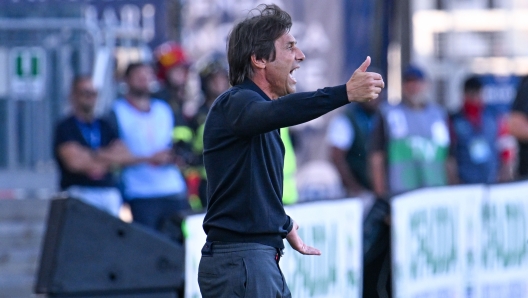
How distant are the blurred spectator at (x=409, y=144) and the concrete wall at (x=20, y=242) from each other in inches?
129

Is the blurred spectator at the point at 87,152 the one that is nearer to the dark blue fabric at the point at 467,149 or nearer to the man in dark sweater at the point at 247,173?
the dark blue fabric at the point at 467,149

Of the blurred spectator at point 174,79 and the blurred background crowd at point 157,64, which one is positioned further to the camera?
the blurred background crowd at point 157,64

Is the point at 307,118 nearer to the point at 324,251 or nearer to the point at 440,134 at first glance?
the point at 324,251

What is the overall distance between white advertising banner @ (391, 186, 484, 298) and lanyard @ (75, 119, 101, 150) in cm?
255

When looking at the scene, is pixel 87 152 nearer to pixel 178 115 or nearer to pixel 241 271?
pixel 178 115

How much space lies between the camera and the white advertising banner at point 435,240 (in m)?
7.55

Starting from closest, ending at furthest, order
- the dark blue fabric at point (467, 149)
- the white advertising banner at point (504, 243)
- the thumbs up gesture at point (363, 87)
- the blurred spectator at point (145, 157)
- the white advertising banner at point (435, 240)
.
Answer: the thumbs up gesture at point (363, 87), the white advertising banner at point (435, 240), the white advertising banner at point (504, 243), the blurred spectator at point (145, 157), the dark blue fabric at point (467, 149)

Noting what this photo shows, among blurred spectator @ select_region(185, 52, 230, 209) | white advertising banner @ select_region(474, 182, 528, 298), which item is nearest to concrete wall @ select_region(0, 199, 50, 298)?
blurred spectator @ select_region(185, 52, 230, 209)

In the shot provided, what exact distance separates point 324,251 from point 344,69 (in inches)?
184

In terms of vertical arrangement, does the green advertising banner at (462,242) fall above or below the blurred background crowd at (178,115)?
below

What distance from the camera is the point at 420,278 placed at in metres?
7.73

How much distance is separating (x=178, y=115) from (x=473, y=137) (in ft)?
10.7

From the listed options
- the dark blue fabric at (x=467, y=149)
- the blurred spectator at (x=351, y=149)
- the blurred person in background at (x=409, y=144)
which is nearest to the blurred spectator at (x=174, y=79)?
the blurred spectator at (x=351, y=149)

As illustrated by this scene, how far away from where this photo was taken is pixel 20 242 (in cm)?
1050
